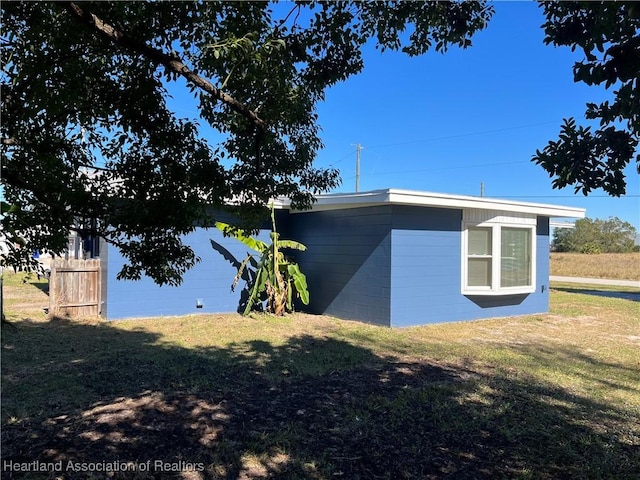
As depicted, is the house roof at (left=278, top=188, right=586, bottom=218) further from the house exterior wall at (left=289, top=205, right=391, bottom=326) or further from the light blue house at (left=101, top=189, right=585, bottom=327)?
the house exterior wall at (left=289, top=205, right=391, bottom=326)

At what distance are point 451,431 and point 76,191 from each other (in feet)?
11.6

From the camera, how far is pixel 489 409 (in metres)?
4.53

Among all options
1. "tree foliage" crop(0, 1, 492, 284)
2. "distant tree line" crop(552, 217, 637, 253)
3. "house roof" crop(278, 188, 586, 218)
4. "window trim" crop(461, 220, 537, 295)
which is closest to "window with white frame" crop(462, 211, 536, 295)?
"window trim" crop(461, 220, 537, 295)

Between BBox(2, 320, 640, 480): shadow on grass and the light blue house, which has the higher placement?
the light blue house

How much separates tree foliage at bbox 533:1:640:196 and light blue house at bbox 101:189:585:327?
6.33m

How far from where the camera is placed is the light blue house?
9.37 m

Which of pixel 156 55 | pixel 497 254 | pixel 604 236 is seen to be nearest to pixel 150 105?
pixel 156 55

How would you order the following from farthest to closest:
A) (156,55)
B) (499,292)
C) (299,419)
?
(499,292) → (299,419) → (156,55)

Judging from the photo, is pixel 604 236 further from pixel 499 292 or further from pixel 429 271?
pixel 429 271

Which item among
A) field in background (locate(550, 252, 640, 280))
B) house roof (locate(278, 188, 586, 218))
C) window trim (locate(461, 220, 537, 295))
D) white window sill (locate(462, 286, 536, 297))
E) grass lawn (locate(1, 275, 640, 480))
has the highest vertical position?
house roof (locate(278, 188, 586, 218))

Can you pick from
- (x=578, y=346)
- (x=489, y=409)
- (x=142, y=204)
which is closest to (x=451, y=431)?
(x=489, y=409)

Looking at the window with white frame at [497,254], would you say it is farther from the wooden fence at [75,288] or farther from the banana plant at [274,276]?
the wooden fence at [75,288]

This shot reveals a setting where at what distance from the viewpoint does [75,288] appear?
9.47m

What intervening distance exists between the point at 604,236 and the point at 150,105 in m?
59.6
